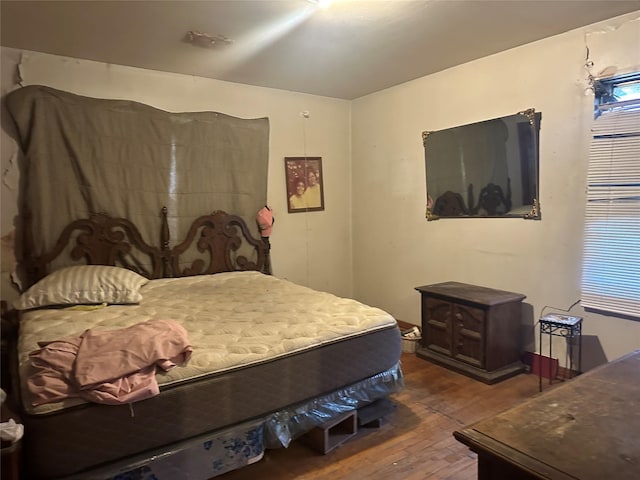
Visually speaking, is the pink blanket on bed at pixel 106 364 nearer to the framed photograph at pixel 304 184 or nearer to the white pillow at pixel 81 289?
the white pillow at pixel 81 289

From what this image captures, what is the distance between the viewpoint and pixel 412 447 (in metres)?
2.19

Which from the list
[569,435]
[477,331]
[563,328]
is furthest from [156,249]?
[569,435]

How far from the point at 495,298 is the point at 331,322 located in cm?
137

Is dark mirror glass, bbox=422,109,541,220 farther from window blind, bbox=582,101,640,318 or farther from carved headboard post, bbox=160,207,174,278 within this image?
carved headboard post, bbox=160,207,174,278

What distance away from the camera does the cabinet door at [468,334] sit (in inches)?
118

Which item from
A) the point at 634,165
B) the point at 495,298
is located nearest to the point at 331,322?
Result: the point at 495,298

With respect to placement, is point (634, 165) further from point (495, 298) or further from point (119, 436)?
point (119, 436)

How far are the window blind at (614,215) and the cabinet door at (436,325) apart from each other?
3.08 ft

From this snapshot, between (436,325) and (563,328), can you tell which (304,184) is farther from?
(563,328)

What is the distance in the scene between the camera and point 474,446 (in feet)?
3.06

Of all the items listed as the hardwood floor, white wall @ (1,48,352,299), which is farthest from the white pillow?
the hardwood floor

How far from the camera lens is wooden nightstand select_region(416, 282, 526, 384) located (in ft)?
9.76

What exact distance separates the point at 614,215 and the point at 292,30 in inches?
94.0

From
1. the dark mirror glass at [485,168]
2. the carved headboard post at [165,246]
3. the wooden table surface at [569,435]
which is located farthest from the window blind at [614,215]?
the carved headboard post at [165,246]
